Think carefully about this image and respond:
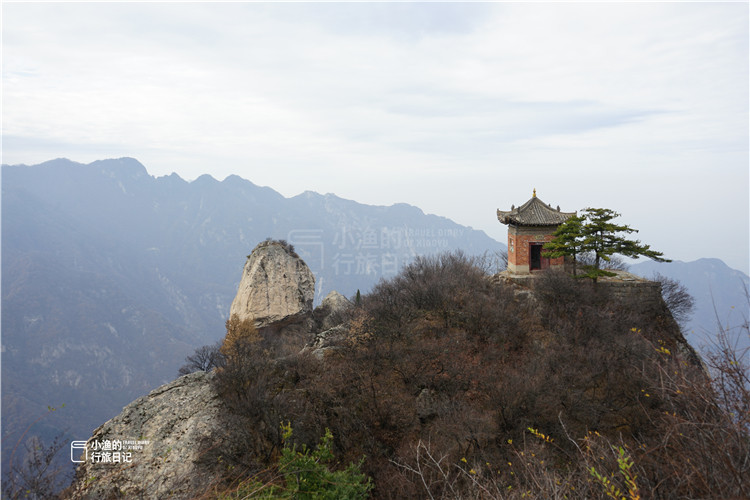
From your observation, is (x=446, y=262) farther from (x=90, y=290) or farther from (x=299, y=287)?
(x=90, y=290)

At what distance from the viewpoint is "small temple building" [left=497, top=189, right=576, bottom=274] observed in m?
23.9

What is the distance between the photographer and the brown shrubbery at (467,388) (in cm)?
1126

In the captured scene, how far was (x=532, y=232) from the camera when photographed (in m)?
24.2

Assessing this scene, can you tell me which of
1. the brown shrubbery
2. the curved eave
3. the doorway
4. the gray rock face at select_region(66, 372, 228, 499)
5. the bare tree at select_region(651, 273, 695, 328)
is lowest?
the gray rock face at select_region(66, 372, 228, 499)

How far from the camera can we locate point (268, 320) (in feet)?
109

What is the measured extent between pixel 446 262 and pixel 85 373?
138459mm

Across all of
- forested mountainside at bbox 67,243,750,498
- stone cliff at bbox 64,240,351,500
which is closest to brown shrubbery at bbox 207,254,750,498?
forested mountainside at bbox 67,243,750,498

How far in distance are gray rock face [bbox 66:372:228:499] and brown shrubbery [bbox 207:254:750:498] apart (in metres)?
0.98

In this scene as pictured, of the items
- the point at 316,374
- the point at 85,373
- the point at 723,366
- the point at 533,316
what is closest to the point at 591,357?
the point at 533,316

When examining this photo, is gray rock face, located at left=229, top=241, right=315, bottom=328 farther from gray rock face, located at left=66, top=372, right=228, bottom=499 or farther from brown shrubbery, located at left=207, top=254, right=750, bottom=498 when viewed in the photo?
gray rock face, located at left=66, top=372, right=228, bottom=499

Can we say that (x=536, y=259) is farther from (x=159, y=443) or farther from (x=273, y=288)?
(x=159, y=443)

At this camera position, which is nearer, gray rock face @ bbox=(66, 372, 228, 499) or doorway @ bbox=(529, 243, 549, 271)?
gray rock face @ bbox=(66, 372, 228, 499)

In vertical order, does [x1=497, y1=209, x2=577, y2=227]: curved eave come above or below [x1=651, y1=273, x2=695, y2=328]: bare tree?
above

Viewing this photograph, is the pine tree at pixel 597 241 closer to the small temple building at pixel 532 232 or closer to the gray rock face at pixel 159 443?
the small temple building at pixel 532 232
